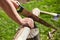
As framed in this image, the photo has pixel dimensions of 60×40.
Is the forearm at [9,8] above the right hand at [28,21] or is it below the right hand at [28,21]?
above

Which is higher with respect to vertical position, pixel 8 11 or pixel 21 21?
pixel 8 11

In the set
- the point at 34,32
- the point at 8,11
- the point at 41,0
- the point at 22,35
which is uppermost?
the point at 8,11

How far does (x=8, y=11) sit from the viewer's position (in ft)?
6.47

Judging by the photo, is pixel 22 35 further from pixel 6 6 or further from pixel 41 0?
pixel 41 0

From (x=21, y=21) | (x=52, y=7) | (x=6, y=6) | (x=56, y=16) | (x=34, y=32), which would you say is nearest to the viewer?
(x=6, y=6)

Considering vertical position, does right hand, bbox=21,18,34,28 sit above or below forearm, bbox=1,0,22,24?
below

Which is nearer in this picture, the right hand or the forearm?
the forearm

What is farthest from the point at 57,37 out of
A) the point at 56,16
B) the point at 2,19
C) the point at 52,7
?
the point at 52,7

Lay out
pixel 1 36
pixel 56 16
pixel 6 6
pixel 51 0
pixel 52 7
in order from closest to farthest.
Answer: pixel 6 6 < pixel 1 36 < pixel 56 16 < pixel 52 7 < pixel 51 0

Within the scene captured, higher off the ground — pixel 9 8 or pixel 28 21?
pixel 9 8

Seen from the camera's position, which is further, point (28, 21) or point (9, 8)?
point (28, 21)

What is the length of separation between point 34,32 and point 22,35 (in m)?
0.36

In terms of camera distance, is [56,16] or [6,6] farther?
[56,16]

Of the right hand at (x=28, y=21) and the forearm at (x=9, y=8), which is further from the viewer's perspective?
the right hand at (x=28, y=21)
